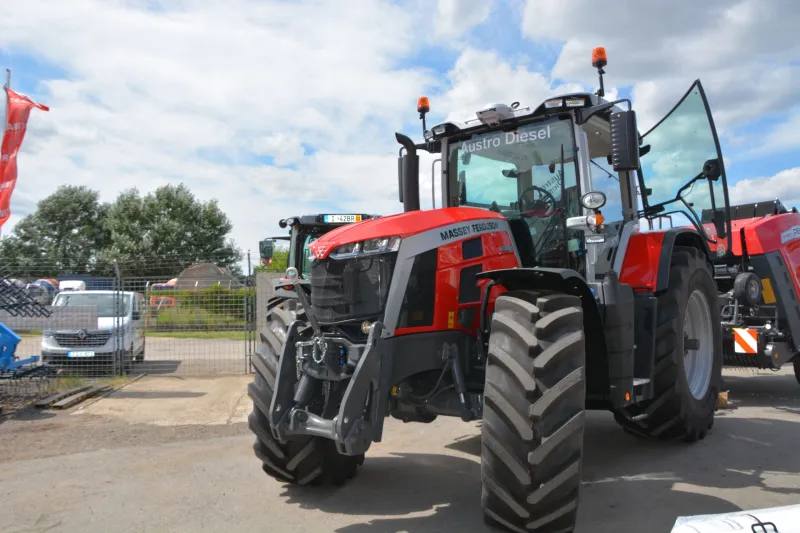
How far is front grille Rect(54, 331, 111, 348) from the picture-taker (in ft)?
37.6

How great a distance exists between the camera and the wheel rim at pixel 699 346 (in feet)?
19.9

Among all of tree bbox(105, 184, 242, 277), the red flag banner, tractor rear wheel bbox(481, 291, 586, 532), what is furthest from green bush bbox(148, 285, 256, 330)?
tree bbox(105, 184, 242, 277)

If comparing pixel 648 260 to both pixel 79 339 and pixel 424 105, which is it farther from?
pixel 79 339

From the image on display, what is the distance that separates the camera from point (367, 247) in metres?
4.17

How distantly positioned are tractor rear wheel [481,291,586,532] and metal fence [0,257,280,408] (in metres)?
9.02

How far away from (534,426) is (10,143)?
9669 millimetres

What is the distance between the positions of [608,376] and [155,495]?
3.54 m

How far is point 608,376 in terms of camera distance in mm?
4512

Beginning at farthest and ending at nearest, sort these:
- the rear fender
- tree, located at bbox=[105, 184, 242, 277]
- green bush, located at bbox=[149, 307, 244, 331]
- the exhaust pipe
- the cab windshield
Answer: tree, located at bbox=[105, 184, 242, 277] → green bush, located at bbox=[149, 307, 244, 331] → the exhaust pipe → the rear fender → the cab windshield

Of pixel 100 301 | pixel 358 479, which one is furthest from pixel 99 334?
pixel 358 479

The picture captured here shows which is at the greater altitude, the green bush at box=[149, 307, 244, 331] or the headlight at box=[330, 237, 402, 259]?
the headlight at box=[330, 237, 402, 259]

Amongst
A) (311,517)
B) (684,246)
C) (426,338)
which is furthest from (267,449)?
(684,246)

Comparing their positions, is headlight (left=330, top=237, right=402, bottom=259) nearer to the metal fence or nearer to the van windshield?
the metal fence

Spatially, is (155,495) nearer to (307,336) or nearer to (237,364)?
(307,336)
